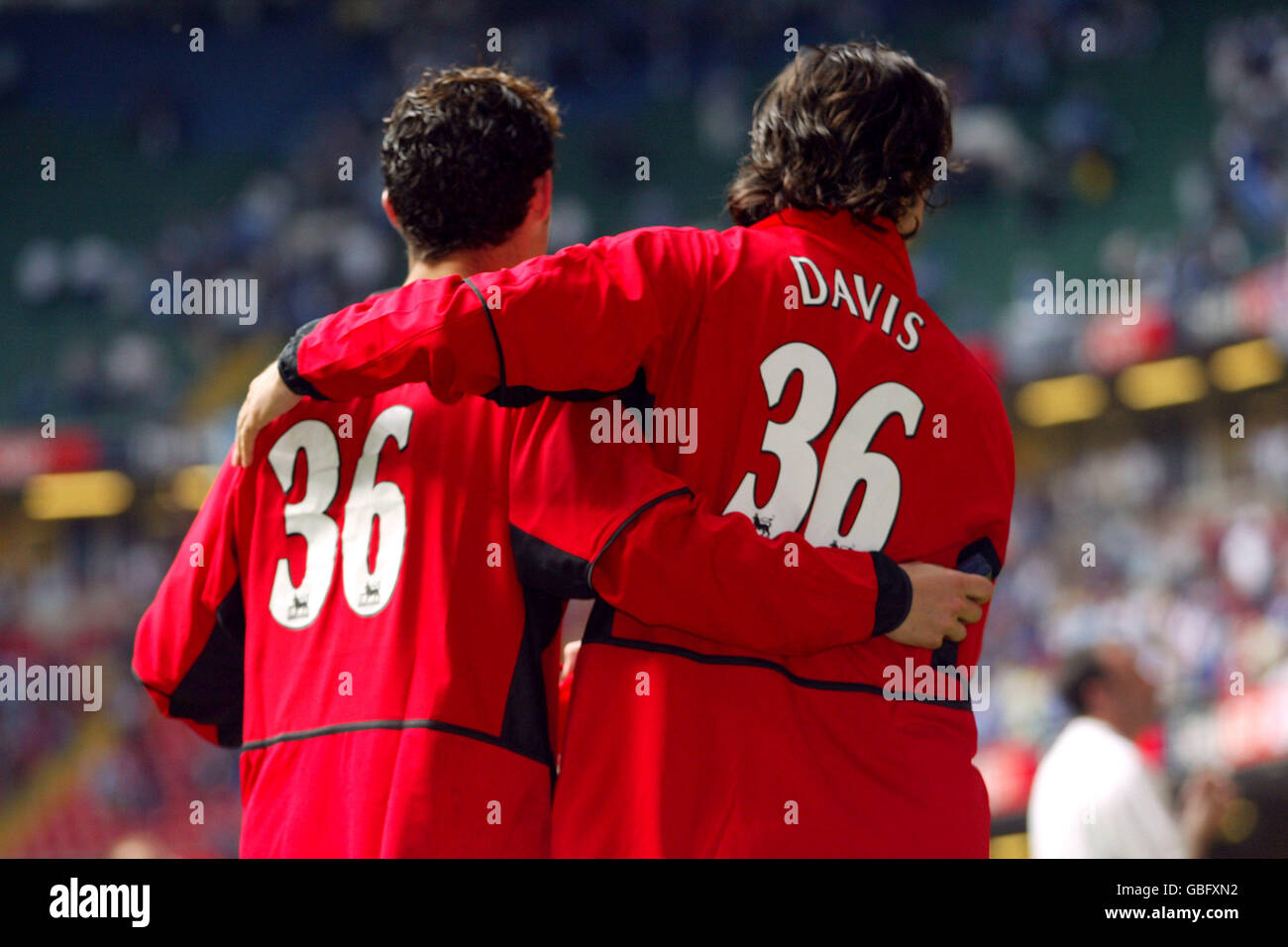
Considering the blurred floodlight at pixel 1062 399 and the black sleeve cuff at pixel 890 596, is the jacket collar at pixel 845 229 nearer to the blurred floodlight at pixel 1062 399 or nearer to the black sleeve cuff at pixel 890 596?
the black sleeve cuff at pixel 890 596

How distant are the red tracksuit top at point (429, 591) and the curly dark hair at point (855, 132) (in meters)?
0.46

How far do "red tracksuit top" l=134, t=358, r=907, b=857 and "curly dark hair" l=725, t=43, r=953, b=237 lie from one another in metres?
0.46

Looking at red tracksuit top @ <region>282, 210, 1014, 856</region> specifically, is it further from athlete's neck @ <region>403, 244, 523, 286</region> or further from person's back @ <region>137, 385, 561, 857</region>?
athlete's neck @ <region>403, 244, 523, 286</region>

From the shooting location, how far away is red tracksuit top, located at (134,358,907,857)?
160cm

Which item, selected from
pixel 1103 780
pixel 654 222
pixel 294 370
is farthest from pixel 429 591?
pixel 654 222

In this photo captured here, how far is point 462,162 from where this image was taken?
186cm

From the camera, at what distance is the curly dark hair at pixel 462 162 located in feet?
6.12

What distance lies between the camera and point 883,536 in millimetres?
1718

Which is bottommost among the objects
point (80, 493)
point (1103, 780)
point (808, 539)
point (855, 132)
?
point (1103, 780)

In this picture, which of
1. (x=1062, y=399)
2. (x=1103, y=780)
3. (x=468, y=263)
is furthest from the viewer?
(x=1062, y=399)

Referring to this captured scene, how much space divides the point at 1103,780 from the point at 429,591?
2353mm

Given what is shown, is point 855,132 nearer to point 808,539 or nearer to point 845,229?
point 845,229

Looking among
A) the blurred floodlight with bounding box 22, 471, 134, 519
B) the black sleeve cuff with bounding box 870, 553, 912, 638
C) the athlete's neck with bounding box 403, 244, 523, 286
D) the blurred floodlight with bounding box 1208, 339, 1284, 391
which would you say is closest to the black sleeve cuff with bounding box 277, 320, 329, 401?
the athlete's neck with bounding box 403, 244, 523, 286

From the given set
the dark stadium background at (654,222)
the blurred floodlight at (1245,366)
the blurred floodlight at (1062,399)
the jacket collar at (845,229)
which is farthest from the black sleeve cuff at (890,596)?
the blurred floodlight at (1062,399)
